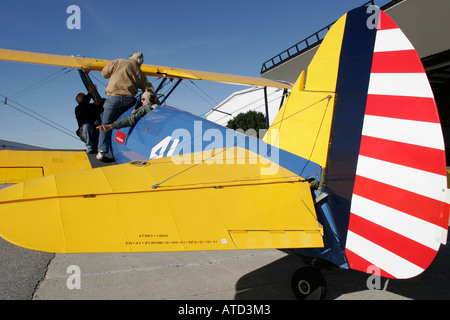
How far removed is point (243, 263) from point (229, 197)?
1989 millimetres

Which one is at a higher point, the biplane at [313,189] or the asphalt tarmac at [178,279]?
the biplane at [313,189]

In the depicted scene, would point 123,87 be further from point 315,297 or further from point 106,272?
point 315,297

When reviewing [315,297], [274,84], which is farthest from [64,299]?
[274,84]

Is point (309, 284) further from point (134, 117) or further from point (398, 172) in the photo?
point (134, 117)

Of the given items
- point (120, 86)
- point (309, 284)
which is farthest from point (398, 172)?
point (120, 86)

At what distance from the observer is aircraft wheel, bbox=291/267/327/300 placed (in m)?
2.58

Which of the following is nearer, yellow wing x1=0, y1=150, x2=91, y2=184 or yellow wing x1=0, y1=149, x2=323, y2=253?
yellow wing x1=0, y1=149, x2=323, y2=253

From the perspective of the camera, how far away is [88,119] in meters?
4.60

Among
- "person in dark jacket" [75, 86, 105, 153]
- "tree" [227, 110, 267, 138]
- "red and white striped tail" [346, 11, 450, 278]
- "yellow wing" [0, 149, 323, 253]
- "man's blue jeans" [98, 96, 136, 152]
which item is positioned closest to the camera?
"yellow wing" [0, 149, 323, 253]

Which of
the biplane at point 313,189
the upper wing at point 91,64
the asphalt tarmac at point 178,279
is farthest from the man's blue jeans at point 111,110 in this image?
the biplane at point 313,189

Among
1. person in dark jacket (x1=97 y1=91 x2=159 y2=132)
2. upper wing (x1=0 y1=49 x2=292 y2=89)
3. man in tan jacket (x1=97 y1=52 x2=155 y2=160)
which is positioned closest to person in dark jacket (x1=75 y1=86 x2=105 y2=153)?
man in tan jacket (x1=97 y1=52 x2=155 y2=160)

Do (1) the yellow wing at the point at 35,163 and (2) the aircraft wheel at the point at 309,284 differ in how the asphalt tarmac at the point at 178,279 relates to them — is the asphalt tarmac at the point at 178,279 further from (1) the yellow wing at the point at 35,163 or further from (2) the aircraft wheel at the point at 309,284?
(1) the yellow wing at the point at 35,163

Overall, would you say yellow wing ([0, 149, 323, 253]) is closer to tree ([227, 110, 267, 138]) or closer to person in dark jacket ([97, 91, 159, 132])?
person in dark jacket ([97, 91, 159, 132])

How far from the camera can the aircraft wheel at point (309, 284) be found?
2576 millimetres
